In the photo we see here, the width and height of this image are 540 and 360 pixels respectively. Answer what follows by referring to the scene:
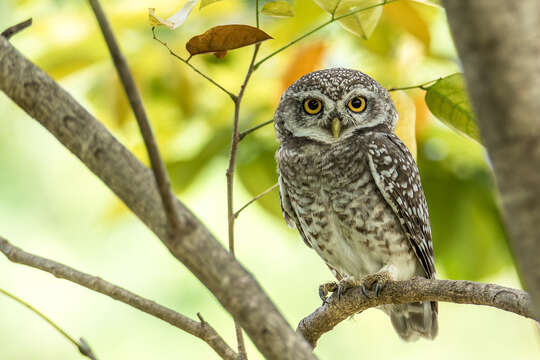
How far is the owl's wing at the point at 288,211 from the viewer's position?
2123 millimetres

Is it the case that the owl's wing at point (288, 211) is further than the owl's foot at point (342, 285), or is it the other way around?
the owl's wing at point (288, 211)

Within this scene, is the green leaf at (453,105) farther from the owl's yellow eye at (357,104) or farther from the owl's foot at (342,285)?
the owl's yellow eye at (357,104)

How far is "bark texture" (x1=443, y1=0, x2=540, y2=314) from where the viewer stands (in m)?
0.53

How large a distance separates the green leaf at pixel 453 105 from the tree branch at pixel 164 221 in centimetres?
75

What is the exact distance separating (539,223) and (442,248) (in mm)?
1558

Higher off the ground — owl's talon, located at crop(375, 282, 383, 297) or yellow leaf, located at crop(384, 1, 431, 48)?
yellow leaf, located at crop(384, 1, 431, 48)

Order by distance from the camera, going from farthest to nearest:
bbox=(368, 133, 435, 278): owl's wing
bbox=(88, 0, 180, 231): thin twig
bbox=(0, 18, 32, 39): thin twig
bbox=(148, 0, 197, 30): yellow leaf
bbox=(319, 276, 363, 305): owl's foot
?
bbox=(368, 133, 435, 278): owl's wing, bbox=(319, 276, 363, 305): owl's foot, bbox=(148, 0, 197, 30): yellow leaf, bbox=(0, 18, 32, 39): thin twig, bbox=(88, 0, 180, 231): thin twig

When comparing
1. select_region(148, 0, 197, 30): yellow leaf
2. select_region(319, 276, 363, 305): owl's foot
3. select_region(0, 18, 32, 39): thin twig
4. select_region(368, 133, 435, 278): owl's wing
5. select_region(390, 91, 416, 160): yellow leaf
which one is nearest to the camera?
select_region(0, 18, 32, 39): thin twig

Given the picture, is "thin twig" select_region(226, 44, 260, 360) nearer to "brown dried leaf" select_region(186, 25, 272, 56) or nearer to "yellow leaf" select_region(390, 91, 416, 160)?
"brown dried leaf" select_region(186, 25, 272, 56)

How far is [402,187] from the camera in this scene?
195 cm

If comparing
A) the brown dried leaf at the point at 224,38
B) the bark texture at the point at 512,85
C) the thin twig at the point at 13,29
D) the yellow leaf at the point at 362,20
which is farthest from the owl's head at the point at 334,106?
the bark texture at the point at 512,85

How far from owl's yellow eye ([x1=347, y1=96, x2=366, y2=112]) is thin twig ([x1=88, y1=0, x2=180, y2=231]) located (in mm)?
1463

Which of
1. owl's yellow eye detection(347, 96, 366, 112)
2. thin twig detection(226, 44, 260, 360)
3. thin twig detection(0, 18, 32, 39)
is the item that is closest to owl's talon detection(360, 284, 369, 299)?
thin twig detection(226, 44, 260, 360)

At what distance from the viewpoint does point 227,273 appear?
2.22 feet
